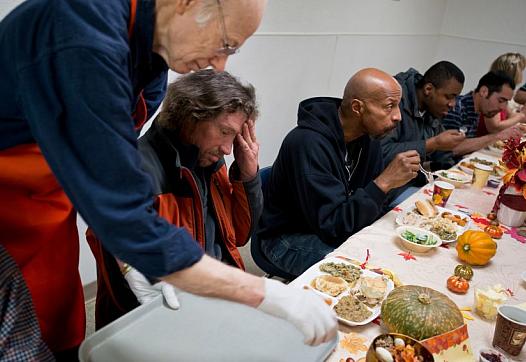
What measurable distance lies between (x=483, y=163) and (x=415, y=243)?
1.39 metres

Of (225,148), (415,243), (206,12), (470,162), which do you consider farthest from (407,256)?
(470,162)

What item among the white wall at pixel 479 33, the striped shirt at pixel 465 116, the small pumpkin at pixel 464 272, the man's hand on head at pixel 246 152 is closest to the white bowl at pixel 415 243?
the small pumpkin at pixel 464 272

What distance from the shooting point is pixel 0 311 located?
0.75 meters

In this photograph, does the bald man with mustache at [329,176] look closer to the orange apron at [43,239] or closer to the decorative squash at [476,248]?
the decorative squash at [476,248]

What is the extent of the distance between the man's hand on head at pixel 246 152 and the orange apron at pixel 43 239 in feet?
1.98

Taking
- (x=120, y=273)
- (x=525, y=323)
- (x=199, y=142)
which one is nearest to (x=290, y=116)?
(x=199, y=142)

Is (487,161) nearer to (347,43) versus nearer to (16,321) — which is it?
(347,43)

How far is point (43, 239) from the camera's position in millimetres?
913

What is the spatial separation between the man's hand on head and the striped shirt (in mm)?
2311

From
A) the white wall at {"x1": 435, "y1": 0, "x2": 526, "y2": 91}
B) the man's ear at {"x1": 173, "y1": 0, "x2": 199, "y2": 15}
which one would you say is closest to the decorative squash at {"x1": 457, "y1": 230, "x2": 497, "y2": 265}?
the man's ear at {"x1": 173, "y1": 0, "x2": 199, "y2": 15}

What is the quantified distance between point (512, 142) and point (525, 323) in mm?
869

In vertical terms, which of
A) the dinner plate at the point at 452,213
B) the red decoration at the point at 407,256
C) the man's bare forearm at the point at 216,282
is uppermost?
the man's bare forearm at the point at 216,282

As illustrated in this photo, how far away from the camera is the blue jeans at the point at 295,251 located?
175 centimetres

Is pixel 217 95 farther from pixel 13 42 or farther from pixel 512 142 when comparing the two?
pixel 512 142
